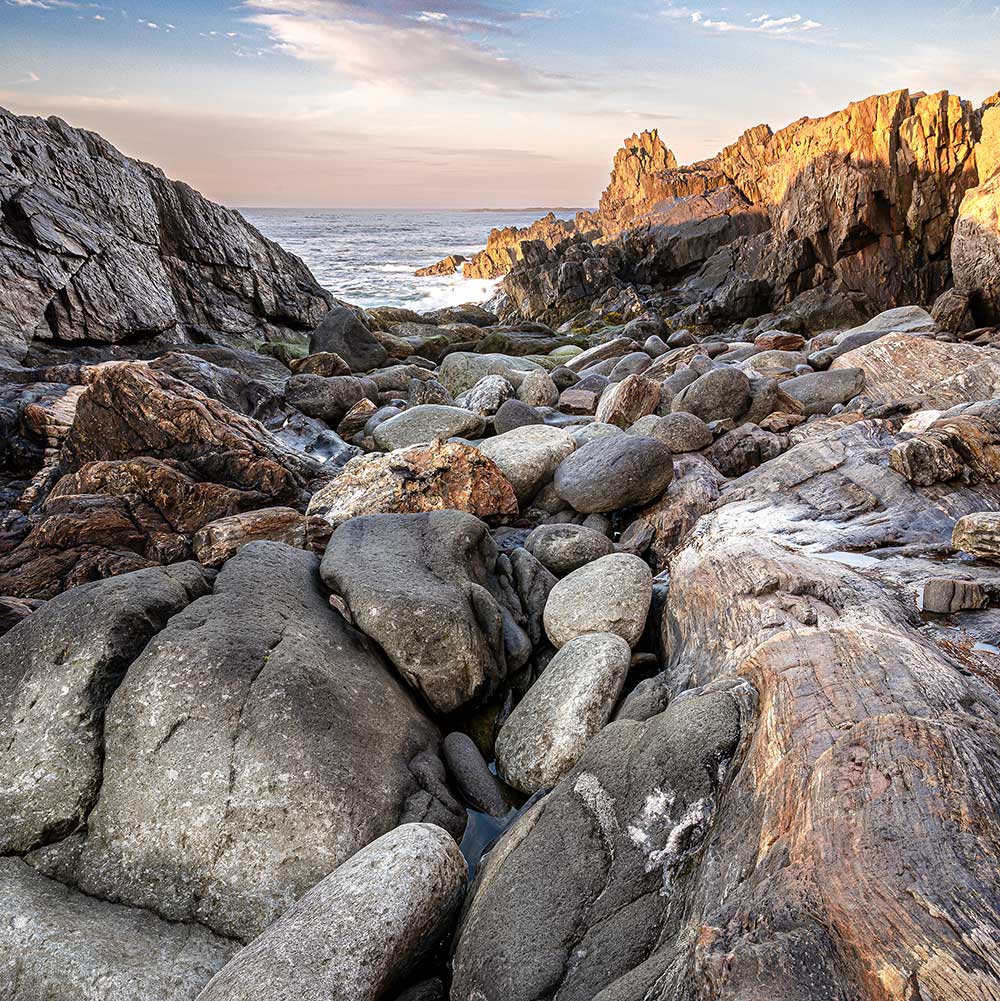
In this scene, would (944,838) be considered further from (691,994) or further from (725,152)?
(725,152)

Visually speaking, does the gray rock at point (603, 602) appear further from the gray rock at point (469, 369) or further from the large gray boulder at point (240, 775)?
the gray rock at point (469, 369)

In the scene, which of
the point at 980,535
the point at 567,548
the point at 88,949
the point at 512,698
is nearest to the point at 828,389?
the point at 567,548

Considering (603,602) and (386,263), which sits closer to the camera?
(603,602)

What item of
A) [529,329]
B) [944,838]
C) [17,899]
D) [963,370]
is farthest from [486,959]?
[529,329]

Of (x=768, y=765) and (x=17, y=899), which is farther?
(x=17, y=899)

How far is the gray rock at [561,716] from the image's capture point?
353 centimetres

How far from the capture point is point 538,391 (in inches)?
420

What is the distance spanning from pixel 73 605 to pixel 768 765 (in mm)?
3387

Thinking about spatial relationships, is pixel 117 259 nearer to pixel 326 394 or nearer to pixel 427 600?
pixel 326 394

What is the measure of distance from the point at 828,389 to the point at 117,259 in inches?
517

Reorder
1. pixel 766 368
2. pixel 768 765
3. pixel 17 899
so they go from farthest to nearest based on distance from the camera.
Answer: pixel 766 368 → pixel 17 899 → pixel 768 765

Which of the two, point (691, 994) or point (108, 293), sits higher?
point (108, 293)

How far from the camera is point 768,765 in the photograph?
7.16 feet

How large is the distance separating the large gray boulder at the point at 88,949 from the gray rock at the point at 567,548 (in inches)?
134
